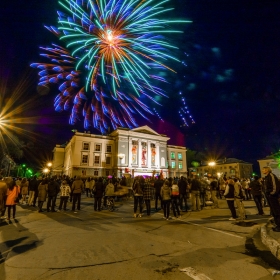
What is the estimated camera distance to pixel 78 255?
4.02m

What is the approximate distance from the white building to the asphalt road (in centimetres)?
3440

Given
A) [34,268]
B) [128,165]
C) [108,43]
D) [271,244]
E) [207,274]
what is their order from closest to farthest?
[207,274] → [34,268] → [271,244] → [108,43] → [128,165]

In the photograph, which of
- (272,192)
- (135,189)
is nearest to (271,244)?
(272,192)

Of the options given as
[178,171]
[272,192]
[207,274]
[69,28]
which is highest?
[69,28]

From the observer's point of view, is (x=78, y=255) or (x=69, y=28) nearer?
(x=78, y=255)

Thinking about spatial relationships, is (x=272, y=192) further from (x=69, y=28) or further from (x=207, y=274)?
(x=69, y=28)

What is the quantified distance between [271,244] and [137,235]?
3350 mm

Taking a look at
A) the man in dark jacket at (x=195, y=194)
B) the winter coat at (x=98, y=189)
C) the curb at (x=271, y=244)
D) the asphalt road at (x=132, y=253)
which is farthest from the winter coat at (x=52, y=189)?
the curb at (x=271, y=244)

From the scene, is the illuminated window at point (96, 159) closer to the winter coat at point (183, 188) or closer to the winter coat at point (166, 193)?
the winter coat at point (183, 188)

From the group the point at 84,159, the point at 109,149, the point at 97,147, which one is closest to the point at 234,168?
the point at 109,149

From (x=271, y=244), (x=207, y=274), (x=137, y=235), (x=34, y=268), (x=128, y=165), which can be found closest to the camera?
(x=207, y=274)

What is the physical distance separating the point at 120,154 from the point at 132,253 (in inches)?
1598

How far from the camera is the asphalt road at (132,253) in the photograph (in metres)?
3.25

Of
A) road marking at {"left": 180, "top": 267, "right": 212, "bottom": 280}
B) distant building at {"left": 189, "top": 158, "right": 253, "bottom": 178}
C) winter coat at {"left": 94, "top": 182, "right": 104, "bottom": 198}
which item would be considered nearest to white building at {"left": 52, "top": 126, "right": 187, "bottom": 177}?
distant building at {"left": 189, "top": 158, "right": 253, "bottom": 178}
